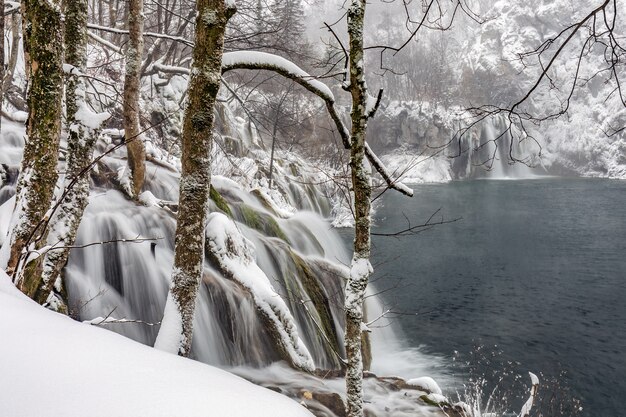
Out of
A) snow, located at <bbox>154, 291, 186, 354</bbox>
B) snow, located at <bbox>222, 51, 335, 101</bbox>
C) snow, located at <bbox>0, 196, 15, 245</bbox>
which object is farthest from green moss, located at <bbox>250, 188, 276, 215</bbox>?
snow, located at <bbox>154, 291, 186, 354</bbox>

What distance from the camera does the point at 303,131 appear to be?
2589 centimetres

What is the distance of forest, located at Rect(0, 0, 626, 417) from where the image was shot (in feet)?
6.37

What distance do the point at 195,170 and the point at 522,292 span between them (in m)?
15.9

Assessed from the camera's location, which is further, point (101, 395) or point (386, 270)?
point (386, 270)

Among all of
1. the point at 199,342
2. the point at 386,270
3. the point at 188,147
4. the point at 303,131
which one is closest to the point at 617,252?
the point at 386,270

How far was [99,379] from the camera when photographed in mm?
1465

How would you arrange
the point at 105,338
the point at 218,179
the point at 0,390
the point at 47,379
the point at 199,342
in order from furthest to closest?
the point at 218,179
the point at 199,342
the point at 105,338
the point at 47,379
the point at 0,390

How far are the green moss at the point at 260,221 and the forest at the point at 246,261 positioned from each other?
6 centimetres

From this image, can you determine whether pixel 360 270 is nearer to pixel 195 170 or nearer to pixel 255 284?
pixel 195 170

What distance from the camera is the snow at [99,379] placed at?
130 centimetres

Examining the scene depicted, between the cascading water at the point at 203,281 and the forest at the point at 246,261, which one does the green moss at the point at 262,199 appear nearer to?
the forest at the point at 246,261

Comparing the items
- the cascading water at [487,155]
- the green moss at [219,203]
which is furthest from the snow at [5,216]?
the cascading water at [487,155]

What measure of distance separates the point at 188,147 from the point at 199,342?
3.84 meters

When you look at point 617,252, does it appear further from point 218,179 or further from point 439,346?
point 218,179
